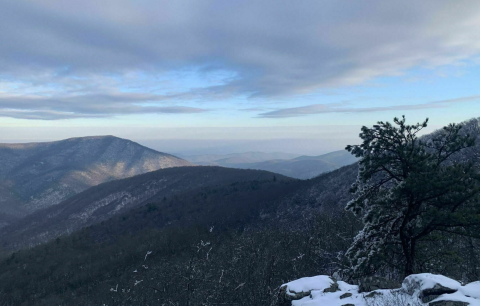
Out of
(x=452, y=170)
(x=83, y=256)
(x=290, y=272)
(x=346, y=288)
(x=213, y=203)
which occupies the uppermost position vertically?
(x=452, y=170)

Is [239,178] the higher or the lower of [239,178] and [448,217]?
the lower

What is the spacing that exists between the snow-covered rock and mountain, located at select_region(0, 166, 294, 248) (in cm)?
11133

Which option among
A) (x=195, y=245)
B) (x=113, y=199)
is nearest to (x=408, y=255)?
(x=195, y=245)

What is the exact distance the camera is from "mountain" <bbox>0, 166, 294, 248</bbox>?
132500 millimetres

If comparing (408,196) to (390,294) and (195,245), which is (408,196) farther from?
(195,245)

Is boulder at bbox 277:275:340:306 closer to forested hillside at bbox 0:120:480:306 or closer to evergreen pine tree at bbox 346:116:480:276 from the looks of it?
forested hillside at bbox 0:120:480:306

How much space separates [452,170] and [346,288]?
7.67m

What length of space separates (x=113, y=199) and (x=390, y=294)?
166 m

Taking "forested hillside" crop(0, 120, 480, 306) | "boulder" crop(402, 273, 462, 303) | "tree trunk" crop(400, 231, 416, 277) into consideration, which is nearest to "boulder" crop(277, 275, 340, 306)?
"forested hillside" crop(0, 120, 480, 306)

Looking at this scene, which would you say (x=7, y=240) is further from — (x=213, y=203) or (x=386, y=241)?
(x=386, y=241)

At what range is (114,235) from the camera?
289 feet

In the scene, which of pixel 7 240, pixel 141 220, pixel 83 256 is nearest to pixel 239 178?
pixel 141 220

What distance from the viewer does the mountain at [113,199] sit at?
132 metres

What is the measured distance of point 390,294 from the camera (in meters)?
9.55
